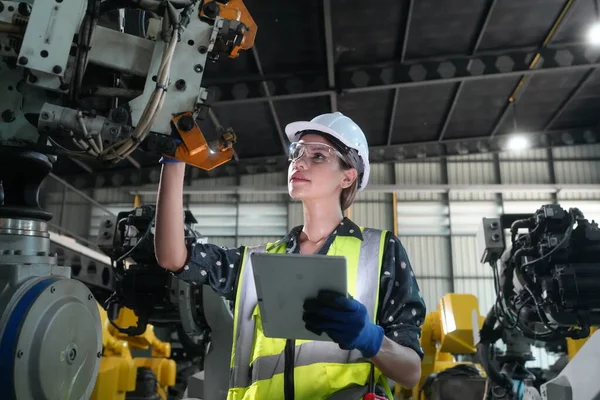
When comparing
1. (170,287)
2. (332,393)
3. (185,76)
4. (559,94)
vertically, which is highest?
(559,94)

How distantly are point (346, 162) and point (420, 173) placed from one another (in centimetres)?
1129

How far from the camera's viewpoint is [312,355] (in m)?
1.53

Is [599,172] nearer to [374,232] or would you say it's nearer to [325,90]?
[325,90]

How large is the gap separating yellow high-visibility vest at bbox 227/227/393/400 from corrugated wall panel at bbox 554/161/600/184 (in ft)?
41.0

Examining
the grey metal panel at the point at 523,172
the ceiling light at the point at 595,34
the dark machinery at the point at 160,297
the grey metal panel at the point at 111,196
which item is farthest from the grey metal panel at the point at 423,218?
the dark machinery at the point at 160,297

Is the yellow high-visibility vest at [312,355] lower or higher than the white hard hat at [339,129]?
lower

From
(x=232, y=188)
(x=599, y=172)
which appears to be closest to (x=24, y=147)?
(x=232, y=188)

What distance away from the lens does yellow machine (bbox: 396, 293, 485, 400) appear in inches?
190

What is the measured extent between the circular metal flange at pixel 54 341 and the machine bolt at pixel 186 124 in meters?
0.65

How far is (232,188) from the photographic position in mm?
12430

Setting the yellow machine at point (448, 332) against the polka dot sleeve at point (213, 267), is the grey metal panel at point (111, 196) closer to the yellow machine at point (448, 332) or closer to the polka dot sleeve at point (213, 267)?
the yellow machine at point (448, 332)

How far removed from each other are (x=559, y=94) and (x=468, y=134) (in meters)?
2.20

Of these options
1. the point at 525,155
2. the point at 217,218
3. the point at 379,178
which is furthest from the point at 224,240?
the point at 525,155

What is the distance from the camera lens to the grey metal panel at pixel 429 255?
12312 mm
